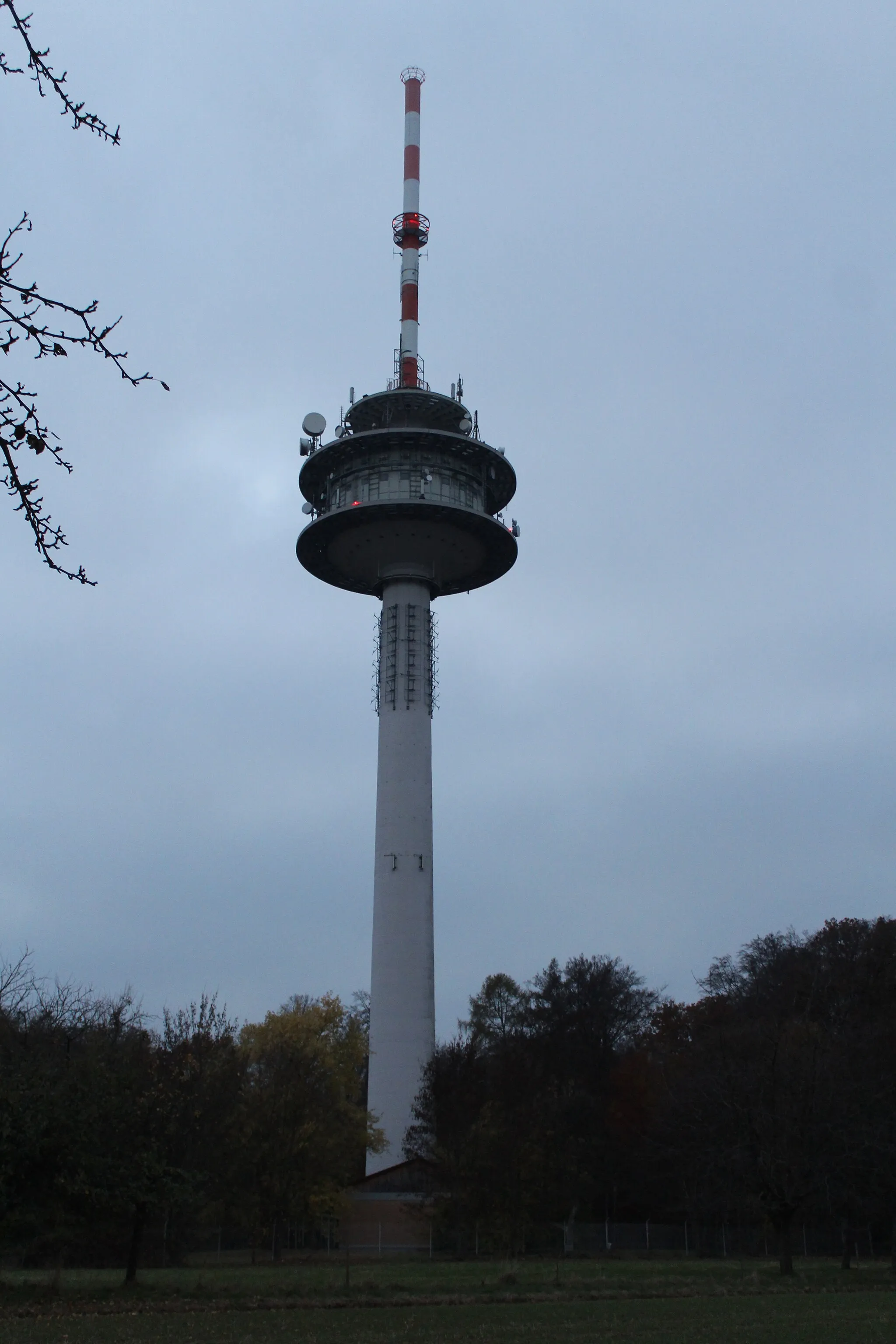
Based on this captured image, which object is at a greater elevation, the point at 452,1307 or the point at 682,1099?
the point at 682,1099

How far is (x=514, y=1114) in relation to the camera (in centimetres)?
4797

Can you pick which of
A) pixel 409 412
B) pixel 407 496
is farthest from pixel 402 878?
pixel 409 412

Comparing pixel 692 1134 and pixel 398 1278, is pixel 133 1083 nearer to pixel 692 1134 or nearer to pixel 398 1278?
pixel 398 1278

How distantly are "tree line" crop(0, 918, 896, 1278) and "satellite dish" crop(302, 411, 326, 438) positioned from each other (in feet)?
91.1

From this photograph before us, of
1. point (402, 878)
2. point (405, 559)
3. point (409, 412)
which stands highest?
point (409, 412)

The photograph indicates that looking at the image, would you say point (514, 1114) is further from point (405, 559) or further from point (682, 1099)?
point (405, 559)

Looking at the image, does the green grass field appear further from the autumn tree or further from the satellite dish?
the satellite dish

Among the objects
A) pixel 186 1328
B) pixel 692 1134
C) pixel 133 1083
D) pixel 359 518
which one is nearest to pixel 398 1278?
pixel 133 1083

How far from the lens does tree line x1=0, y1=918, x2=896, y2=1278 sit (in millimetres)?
27750

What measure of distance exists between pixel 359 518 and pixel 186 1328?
145 feet

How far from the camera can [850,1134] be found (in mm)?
39031

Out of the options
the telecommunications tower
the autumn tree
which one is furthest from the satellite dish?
the autumn tree

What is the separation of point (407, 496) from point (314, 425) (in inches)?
275

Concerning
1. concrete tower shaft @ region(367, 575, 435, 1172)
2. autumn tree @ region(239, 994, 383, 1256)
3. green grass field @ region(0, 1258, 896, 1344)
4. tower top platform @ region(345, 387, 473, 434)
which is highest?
tower top platform @ region(345, 387, 473, 434)
